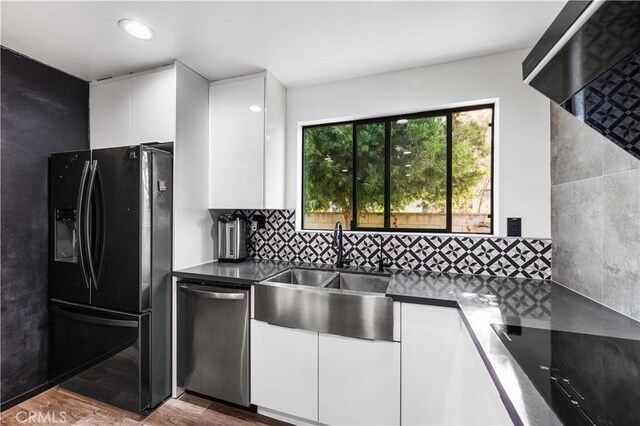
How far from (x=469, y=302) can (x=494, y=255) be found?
727 mm

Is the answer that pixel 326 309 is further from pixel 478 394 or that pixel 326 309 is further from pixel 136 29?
pixel 136 29

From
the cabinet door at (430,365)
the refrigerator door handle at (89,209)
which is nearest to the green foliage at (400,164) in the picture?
the cabinet door at (430,365)

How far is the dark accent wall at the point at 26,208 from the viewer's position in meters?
1.87

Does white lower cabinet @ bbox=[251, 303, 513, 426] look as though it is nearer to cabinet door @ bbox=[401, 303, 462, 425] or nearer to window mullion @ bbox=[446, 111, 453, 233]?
cabinet door @ bbox=[401, 303, 462, 425]

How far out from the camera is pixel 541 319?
3.75 feet

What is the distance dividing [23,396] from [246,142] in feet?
7.89

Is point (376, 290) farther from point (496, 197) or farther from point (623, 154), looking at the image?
point (623, 154)

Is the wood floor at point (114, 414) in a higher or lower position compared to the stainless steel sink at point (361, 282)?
lower

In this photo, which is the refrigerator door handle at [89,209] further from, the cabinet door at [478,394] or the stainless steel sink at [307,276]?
the cabinet door at [478,394]

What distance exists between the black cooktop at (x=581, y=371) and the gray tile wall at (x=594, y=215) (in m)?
0.39

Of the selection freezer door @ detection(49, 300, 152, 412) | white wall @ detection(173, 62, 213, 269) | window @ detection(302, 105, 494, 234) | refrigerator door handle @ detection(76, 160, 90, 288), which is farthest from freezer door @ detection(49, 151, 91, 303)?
window @ detection(302, 105, 494, 234)

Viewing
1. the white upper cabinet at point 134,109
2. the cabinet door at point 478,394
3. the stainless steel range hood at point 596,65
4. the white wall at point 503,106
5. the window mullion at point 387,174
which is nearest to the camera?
the stainless steel range hood at point 596,65

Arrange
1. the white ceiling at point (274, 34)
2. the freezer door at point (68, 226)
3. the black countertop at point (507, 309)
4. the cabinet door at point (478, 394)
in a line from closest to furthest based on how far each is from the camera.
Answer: the black countertop at point (507, 309) < the cabinet door at point (478, 394) < the white ceiling at point (274, 34) < the freezer door at point (68, 226)

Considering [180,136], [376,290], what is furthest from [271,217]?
[376,290]
